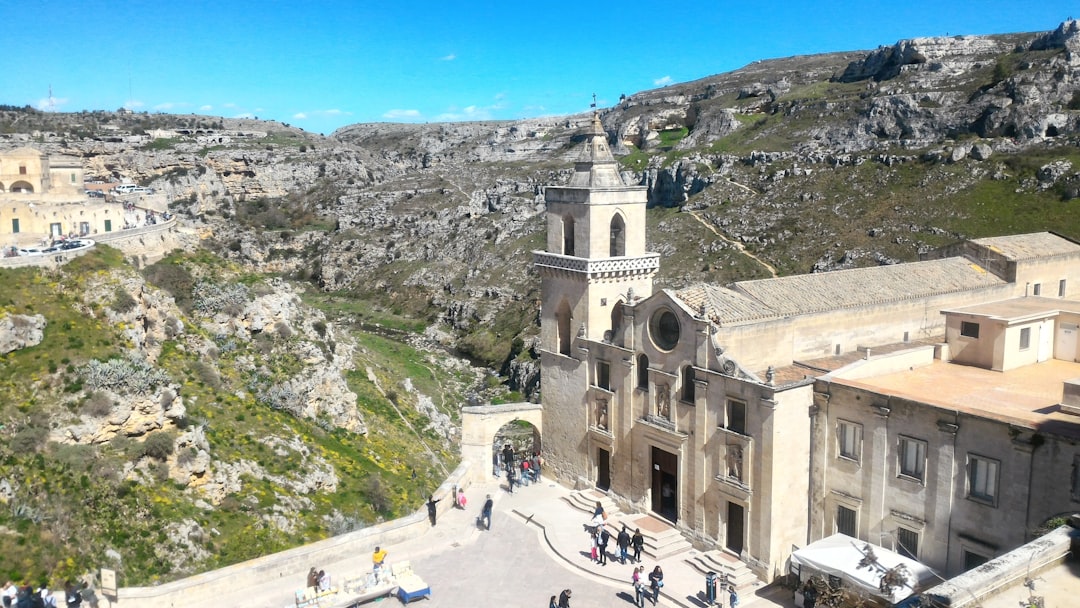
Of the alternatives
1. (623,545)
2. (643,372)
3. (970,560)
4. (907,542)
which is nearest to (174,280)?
(643,372)

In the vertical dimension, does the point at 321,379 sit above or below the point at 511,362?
above

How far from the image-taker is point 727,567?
82.1 feet

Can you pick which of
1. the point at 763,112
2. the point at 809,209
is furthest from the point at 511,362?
the point at 763,112

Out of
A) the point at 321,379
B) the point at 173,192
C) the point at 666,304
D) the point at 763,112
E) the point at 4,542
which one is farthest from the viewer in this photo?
the point at 763,112

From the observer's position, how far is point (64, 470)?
86.9 feet

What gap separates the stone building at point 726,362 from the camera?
81.5 ft

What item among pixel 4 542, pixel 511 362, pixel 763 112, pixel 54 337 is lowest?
pixel 511 362

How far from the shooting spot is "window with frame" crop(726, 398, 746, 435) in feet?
82.8

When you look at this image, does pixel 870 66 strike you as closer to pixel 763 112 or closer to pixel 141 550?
pixel 763 112

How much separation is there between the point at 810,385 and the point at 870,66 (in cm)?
10827

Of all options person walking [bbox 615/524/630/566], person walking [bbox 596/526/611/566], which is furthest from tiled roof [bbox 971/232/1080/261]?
person walking [bbox 596/526/611/566]

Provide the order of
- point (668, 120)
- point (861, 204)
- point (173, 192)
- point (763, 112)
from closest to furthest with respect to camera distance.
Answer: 1. point (861, 204)
2. point (173, 192)
3. point (763, 112)
4. point (668, 120)

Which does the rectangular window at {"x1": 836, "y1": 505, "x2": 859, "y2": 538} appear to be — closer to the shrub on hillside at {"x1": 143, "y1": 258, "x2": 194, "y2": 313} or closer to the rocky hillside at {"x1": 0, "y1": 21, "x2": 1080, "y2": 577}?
the rocky hillside at {"x1": 0, "y1": 21, "x2": 1080, "y2": 577}

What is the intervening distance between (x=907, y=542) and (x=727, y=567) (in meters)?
5.06
